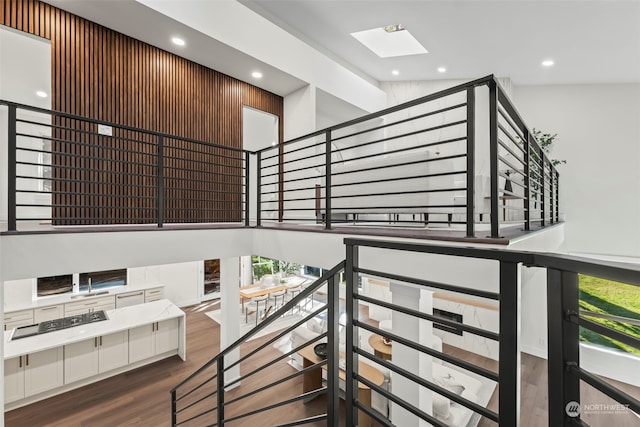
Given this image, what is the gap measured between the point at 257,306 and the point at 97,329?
368 cm

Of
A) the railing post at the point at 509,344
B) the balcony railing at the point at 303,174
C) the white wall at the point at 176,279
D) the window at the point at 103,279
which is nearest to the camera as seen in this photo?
the railing post at the point at 509,344

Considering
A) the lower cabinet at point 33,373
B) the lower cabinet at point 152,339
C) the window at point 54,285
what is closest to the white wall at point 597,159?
the lower cabinet at point 152,339

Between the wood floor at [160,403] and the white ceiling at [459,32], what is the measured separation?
542 cm

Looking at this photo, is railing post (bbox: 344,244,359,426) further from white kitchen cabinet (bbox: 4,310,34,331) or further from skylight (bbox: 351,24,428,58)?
white kitchen cabinet (bbox: 4,310,34,331)

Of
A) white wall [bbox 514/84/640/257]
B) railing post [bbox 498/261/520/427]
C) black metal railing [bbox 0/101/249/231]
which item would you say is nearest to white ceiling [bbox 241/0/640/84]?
white wall [bbox 514/84/640/257]

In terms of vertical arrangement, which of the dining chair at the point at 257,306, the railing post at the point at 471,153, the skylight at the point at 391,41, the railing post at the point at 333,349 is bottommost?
the dining chair at the point at 257,306

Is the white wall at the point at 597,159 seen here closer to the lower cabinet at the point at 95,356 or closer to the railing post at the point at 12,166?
the railing post at the point at 12,166

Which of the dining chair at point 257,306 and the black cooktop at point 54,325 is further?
the dining chair at point 257,306

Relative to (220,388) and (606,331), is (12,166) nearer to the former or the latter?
(220,388)

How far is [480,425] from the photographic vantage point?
4703 mm

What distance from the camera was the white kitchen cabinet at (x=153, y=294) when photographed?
23.8 ft

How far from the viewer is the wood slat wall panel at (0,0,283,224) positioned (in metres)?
3.62

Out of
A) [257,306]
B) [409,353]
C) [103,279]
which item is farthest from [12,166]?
[257,306]

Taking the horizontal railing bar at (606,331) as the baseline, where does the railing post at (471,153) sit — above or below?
above
